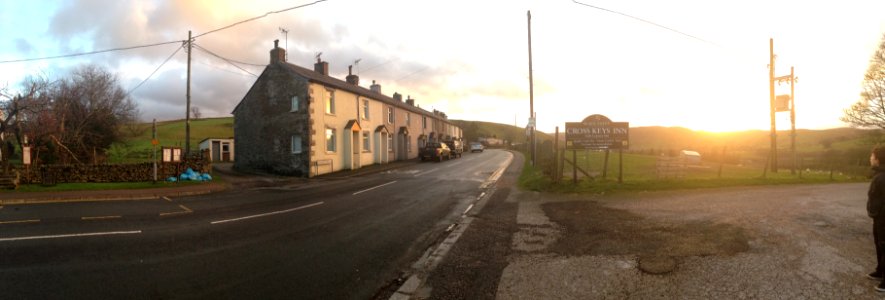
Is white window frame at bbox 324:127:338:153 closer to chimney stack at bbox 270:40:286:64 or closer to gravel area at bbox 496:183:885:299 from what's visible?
chimney stack at bbox 270:40:286:64

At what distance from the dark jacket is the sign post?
10.7 m

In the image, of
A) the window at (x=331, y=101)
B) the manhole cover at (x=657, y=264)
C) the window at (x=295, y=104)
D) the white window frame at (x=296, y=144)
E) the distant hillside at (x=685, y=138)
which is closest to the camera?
the manhole cover at (x=657, y=264)

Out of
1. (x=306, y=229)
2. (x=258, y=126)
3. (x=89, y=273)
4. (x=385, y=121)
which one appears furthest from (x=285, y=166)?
(x=89, y=273)

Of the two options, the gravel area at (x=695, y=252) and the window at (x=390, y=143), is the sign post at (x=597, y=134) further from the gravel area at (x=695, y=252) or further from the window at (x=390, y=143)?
the window at (x=390, y=143)

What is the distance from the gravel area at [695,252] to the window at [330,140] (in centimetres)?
1894

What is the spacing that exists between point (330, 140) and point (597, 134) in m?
17.3

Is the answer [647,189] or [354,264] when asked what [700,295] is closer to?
[354,264]

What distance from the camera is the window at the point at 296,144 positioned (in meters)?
25.8

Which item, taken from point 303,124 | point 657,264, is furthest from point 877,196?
point 303,124

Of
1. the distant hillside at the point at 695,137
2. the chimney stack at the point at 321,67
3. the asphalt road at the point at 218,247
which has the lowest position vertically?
the asphalt road at the point at 218,247

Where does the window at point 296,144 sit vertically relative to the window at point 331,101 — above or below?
below

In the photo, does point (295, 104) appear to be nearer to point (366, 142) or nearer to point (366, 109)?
point (366, 142)

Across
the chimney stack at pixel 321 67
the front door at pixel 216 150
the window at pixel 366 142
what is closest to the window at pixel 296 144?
the window at pixel 366 142

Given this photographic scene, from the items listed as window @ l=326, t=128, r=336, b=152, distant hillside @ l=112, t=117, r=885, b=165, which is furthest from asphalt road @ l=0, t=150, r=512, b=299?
distant hillside @ l=112, t=117, r=885, b=165
